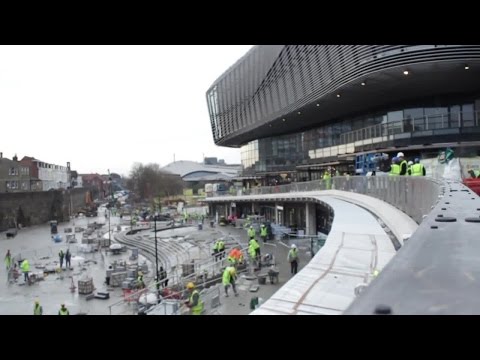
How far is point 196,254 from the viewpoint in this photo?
90.9ft

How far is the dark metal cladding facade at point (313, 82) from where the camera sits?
890 inches

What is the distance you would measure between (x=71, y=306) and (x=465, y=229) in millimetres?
18029

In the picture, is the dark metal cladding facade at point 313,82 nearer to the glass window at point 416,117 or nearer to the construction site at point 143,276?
the glass window at point 416,117

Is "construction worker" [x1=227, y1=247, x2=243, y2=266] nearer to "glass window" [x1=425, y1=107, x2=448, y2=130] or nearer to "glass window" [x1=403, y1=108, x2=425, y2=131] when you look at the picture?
"glass window" [x1=403, y1=108, x2=425, y2=131]

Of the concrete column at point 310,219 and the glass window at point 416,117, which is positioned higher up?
the glass window at point 416,117

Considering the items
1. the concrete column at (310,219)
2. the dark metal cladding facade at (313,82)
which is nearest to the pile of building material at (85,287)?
the concrete column at (310,219)

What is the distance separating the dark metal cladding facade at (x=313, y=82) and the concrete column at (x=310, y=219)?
8.26 m

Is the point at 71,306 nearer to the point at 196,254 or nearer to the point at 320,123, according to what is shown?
the point at 196,254

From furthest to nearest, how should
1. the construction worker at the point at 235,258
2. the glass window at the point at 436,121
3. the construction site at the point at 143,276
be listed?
the glass window at the point at 436,121 < the construction worker at the point at 235,258 < the construction site at the point at 143,276

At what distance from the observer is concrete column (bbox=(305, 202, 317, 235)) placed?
2814cm

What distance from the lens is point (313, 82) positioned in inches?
1270
